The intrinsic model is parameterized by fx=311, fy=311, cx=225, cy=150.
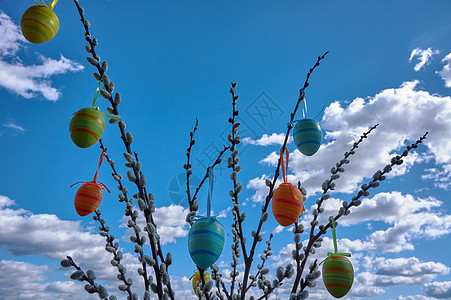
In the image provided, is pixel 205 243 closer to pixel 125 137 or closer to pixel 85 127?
pixel 125 137

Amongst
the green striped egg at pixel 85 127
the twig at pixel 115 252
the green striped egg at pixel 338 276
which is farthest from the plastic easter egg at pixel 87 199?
the green striped egg at pixel 338 276

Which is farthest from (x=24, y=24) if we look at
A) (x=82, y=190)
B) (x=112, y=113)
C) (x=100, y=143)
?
(x=112, y=113)

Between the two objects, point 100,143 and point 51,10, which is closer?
point 100,143

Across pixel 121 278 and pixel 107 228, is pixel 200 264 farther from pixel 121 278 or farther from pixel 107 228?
pixel 107 228

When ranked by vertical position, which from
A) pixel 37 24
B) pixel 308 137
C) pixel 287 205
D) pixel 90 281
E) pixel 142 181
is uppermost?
pixel 37 24

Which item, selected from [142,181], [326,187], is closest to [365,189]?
[326,187]

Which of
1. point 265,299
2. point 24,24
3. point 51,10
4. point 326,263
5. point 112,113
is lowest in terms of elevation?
point 265,299

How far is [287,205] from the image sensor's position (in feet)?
6.32

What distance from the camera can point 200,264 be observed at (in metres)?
1.46

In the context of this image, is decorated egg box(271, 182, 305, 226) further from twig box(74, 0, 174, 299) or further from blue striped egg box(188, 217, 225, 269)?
twig box(74, 0, 174, 299)

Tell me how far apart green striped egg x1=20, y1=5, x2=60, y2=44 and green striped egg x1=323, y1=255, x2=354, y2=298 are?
2527mm

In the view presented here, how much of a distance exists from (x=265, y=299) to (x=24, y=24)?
7.97 ft

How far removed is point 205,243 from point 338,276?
102cm

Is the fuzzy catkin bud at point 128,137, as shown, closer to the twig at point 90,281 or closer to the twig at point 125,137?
the twig at point 125,137
